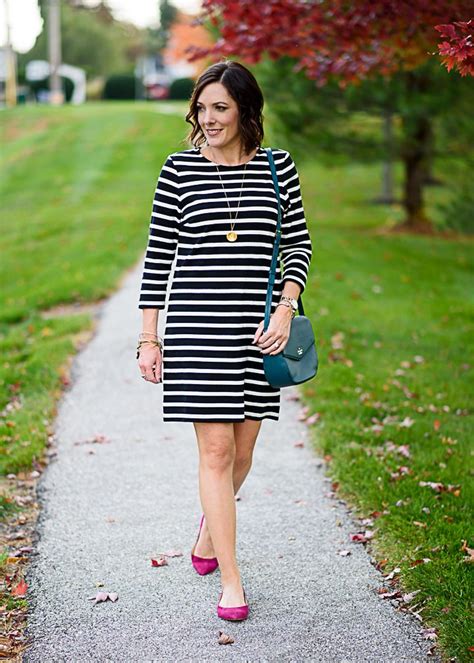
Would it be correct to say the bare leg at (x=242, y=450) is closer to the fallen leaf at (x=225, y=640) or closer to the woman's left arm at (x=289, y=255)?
the woman's left arm at (x=289, y=255)

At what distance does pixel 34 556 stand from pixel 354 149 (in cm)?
1181

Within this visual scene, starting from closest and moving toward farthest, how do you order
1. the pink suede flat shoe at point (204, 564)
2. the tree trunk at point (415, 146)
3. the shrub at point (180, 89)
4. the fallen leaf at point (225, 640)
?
the fallen leaf at point (225, 640)
the pink suede flat shoe at point (204, 564)
the tree trunk at point (415, 146)
the shrub at point (180, 89)

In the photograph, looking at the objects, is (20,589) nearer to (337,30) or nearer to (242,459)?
(242,459)

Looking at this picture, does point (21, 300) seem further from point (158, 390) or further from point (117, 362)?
point (158, 390)

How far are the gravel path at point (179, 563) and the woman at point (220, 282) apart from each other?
0.23 meters

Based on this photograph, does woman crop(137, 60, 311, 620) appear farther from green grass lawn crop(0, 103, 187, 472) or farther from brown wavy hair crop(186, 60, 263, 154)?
green grass lawn crop(0, 103, 187, 472)

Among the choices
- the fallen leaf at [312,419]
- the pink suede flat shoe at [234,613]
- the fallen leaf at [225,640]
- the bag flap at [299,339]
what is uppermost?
the bag flap at [299,339]

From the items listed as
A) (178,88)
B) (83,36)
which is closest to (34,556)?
(178,88)

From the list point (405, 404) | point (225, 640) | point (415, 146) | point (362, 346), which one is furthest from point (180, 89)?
point (225, 640)

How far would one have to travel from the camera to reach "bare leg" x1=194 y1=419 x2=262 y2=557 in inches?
139

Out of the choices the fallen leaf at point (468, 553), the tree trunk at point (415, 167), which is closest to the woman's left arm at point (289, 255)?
the fallen leaf at point (468, 553)

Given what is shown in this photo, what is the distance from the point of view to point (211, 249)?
131 inches

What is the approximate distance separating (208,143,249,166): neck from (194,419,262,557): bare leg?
0.94 m

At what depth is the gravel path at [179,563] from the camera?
3268 mm
